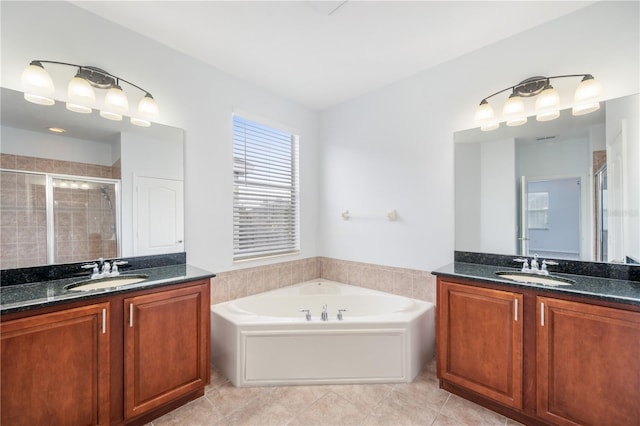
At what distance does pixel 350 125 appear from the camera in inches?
123

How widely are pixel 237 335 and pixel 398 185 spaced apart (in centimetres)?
199

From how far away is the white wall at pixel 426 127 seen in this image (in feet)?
5.81

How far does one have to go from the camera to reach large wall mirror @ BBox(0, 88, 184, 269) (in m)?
1.59

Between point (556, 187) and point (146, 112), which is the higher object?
point (146, 112)

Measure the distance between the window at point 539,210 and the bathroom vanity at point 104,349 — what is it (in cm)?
246

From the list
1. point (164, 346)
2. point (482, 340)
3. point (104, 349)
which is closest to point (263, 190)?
point (164, 346)

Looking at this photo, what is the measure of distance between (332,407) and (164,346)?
1138 millimetres

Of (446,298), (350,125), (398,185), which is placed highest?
(350,125)

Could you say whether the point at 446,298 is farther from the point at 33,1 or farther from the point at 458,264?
the point at 33,1

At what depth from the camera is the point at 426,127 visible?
2.55 m

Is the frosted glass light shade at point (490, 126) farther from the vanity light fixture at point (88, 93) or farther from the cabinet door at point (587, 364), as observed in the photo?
the vanity light fixture at point (88, 93)

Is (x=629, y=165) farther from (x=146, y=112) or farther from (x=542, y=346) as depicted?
(x=146, y=112)

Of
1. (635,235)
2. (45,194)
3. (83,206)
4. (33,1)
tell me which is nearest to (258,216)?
(83,206)

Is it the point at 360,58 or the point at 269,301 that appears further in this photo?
the point at 269,301
